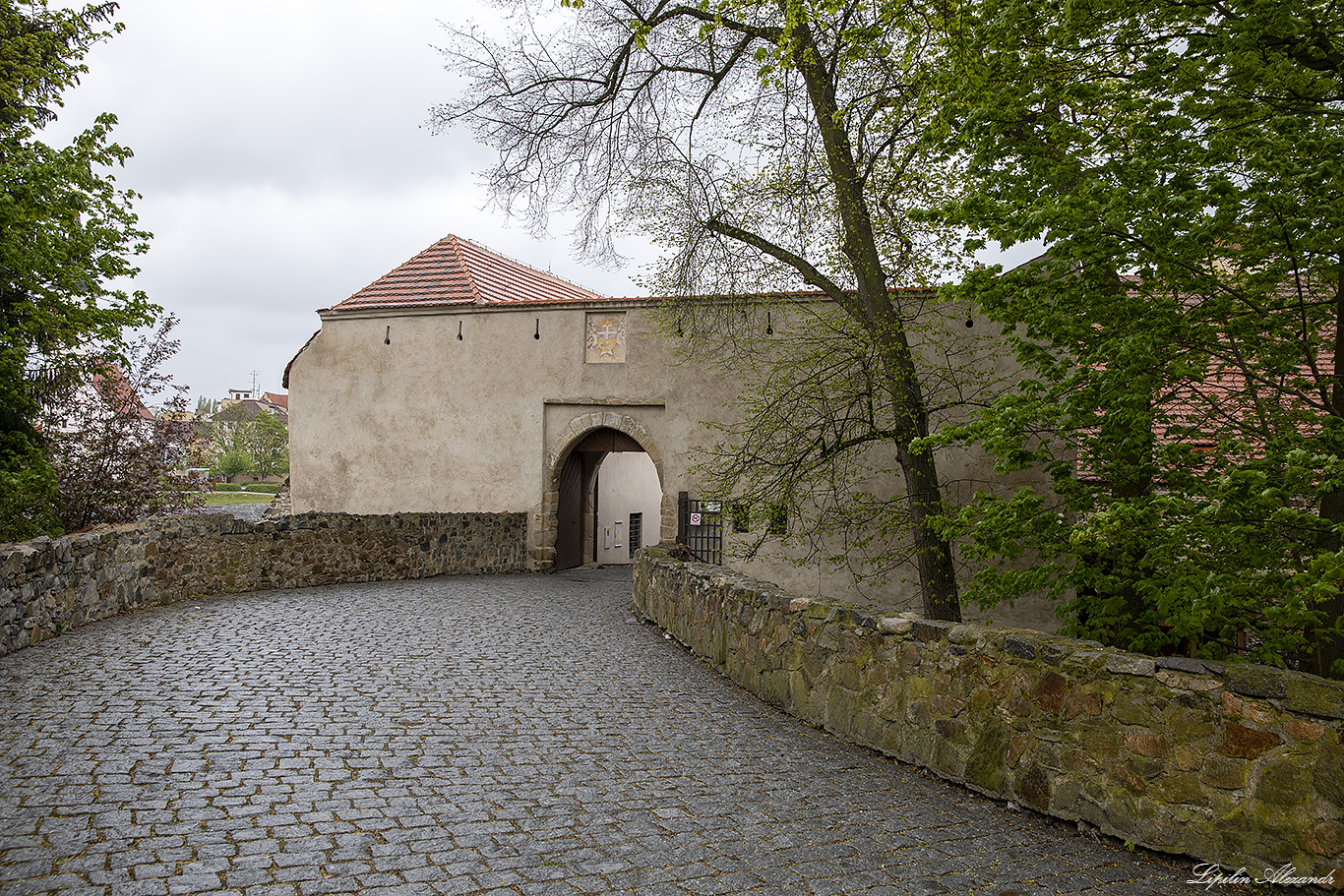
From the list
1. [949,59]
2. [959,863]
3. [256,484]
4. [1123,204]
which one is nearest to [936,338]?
[949,59]

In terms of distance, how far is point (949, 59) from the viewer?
24.5ft

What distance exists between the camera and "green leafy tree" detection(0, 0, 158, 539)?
387 inches

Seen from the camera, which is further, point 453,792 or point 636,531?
point 636,531

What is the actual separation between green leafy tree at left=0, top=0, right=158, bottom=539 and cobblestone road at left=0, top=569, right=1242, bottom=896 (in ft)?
13.0

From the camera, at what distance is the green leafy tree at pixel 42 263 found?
32.2ft

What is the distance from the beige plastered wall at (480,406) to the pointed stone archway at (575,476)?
3cm

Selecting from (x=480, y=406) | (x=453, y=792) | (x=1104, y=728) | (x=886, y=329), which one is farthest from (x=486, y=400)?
(x=1104, y=728)

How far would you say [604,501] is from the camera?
22.1m

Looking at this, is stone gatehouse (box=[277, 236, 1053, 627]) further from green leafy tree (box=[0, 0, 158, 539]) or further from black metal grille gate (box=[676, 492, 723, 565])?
green leafy tree (box=[0, 0, 158, 539])

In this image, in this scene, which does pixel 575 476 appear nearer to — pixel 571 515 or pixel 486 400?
pixel 571 515

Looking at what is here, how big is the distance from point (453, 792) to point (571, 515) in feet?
46.9

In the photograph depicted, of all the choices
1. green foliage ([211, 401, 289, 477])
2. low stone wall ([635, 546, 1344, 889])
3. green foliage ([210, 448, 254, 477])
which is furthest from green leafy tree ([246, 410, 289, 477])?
low stone wall ([635, 546, 1344, 889])

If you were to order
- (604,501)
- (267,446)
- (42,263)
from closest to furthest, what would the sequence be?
(42,263) < (604,501) < (267,446)

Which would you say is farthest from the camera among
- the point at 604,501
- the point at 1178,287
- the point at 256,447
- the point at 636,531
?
the point at 256,447
